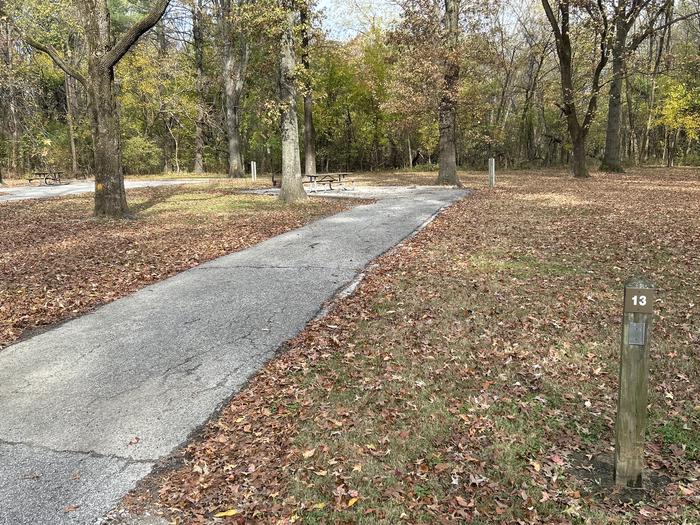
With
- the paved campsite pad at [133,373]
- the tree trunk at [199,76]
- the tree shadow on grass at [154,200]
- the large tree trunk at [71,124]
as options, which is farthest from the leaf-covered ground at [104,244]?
the tree trunk at [199,76]

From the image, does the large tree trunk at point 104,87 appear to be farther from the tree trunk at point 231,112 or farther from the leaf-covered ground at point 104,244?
the tree trunk at point 231,112

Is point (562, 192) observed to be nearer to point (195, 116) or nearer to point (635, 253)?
point (635, 253)

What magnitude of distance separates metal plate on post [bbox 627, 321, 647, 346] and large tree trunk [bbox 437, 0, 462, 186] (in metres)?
17.1

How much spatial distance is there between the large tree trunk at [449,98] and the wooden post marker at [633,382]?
17.1 m

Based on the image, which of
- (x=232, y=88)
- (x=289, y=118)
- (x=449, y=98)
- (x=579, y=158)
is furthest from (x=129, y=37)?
(x=579, y=158)

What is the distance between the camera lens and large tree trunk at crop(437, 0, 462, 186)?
61.1 feet

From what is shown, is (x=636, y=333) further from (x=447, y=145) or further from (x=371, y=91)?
(x=371, y=91)

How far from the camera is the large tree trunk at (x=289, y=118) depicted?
13438 mm

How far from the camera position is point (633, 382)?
278cm

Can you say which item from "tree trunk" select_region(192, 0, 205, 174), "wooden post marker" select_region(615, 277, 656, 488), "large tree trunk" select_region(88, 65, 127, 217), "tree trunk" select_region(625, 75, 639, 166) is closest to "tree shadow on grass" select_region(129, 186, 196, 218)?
"large tree trunk" select_region(88, 65, 127, 217)

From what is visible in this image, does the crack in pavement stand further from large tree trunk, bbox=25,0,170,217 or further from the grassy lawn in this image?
large tree trunk, bbox=25,0,170,217

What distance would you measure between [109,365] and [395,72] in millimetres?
17855

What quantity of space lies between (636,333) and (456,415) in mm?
1378

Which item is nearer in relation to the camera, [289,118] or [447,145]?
[289,118]
